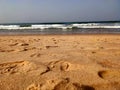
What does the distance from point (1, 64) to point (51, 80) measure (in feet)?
3.54

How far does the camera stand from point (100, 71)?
2316 millimetres

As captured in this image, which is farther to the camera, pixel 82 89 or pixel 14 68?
pixel 14 68

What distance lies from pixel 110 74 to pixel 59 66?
2.31 ft

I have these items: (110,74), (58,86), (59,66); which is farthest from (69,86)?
(59,66)

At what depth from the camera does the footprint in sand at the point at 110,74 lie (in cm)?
213

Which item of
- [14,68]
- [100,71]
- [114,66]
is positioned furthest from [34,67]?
[114,66]

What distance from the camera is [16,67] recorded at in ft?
8.48

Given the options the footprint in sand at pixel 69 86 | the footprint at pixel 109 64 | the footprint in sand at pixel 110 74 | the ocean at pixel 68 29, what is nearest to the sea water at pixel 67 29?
Result: the ocean at pixel 68 29

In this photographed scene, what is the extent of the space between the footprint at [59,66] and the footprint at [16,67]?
0.26 metres

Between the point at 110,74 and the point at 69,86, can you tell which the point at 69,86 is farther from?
the point at 110,74

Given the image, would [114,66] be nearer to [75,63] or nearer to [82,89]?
[75,63]

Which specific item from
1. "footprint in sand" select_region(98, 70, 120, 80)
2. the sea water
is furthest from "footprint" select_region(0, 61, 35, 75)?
the sea water

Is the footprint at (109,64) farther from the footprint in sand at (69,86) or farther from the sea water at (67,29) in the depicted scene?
the sea water at (67,29)

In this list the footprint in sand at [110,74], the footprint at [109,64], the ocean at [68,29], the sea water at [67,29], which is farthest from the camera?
the sea water at [67,29]
